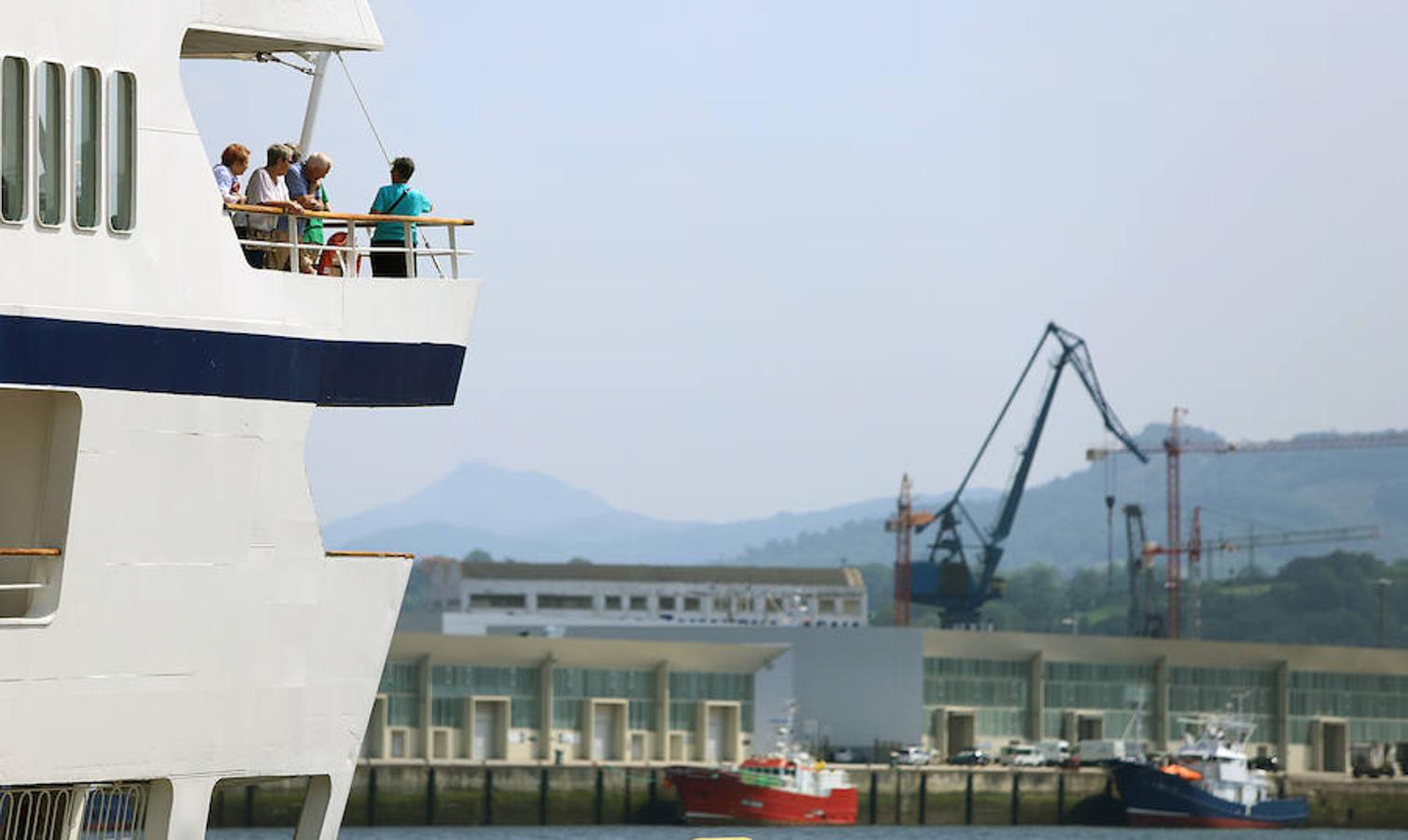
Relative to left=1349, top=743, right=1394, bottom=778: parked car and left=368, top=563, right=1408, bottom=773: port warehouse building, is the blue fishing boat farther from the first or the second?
left=1349, top=743, right=1394, bottom=778: parked car

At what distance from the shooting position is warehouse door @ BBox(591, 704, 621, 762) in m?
129

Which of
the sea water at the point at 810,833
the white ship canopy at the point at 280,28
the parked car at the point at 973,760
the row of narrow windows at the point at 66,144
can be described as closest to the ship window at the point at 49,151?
the row of narrow windows at the point at 66,144

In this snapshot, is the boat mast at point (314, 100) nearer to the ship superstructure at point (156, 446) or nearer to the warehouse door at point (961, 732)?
the ship superstructure at point (156, 446)

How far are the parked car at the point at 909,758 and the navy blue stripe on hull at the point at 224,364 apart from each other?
380 feet

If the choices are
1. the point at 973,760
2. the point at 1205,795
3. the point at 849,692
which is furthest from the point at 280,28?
the point at 849,692

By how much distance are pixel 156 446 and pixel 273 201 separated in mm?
2046

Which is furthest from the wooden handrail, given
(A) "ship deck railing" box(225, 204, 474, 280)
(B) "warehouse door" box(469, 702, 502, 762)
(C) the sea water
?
(B) "warehouse door" box(469, 702, 502, 762)

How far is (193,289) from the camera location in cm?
1616

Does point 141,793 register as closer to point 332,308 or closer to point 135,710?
point 135,710

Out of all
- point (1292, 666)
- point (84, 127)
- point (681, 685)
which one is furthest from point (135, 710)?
point (1292, 666)

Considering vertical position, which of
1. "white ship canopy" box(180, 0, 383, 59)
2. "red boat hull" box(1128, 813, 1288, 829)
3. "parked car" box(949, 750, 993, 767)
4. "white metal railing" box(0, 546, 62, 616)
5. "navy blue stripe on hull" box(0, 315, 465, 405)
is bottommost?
"red boat hull" box(1128, 813, 1288, 829)

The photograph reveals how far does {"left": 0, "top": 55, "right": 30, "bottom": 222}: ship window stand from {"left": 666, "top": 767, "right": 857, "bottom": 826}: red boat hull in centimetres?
A: 10277

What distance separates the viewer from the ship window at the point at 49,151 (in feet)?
50.0

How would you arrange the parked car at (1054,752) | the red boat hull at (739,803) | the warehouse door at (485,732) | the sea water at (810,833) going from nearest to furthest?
the sea water at (810,833) < the red boat hull at (739,803) < the warehouse door at (485,732) < the parked car at (1054,752)
